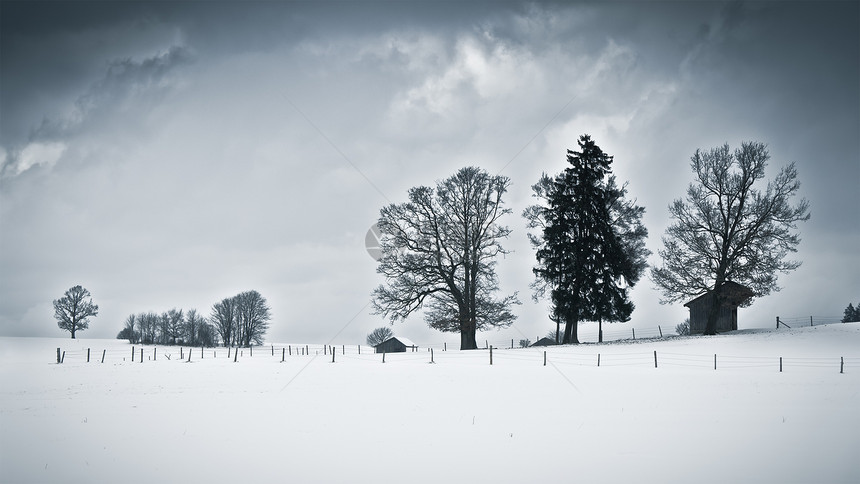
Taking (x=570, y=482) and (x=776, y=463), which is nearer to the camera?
(x=570, y=482)

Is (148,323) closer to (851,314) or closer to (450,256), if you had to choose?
(450,256)

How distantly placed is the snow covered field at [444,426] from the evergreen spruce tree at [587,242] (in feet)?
36.8

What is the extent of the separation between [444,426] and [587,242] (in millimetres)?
25392

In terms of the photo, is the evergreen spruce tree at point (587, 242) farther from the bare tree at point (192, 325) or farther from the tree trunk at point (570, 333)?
the bare tree at point (192, 325)

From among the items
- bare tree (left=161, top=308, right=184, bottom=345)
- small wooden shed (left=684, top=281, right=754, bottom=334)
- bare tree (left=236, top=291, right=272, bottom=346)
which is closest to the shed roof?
small wooden shed (left=684, top=281, right=754, bottom=334)

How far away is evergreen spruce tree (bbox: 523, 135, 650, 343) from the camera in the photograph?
34.7 metres

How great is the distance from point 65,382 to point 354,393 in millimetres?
14165

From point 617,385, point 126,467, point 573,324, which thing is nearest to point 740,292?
point 573,324

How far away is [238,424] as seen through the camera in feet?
41.7

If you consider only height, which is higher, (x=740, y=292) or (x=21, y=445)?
(x=740, y=292)

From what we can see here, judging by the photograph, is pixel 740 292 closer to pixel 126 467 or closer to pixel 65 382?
pixel 126 467

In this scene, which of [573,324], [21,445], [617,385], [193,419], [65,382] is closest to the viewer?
[21,445]

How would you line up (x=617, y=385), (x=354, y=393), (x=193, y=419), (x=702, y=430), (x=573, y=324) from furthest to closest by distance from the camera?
(x=573, y=324) → (x=617, y=385) → (x=354, y=393) → (x=193, y=419) → (x=702, y=430)

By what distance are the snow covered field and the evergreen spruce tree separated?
11226 millimetres
